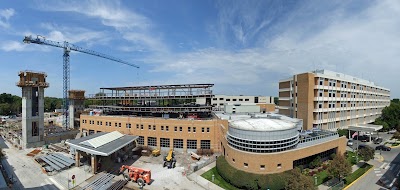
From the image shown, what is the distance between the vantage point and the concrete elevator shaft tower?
56.4 metres

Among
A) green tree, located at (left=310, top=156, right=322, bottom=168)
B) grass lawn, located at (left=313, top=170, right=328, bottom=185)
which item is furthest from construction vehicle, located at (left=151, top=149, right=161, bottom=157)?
grass lawn, located at (left=313, top=170, right=328, bottom=185)

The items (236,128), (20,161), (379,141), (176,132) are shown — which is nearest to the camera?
(236,128)

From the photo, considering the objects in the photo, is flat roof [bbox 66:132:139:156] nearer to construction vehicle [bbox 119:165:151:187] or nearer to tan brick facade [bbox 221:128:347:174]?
construction vehicle [bbox 119:165:151:187]

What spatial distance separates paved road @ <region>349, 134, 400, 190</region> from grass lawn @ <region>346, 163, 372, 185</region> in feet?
2.58

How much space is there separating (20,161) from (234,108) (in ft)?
172

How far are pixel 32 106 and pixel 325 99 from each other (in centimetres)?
7958

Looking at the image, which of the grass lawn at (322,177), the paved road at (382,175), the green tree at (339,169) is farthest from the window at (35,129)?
the paved road at (382,175)

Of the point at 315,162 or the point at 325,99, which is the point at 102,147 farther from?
the point at 325,99

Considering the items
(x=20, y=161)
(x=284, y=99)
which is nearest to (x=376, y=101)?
(x=284, y=99)

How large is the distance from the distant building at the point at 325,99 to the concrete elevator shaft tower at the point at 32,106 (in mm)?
69970

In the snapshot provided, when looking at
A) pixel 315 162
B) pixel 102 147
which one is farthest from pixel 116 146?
pixel 315 162

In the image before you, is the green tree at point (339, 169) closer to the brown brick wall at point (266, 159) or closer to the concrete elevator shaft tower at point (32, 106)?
the brown brick wall at point (266, 159)

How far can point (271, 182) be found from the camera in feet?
106

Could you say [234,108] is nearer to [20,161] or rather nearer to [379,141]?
[379,141]
